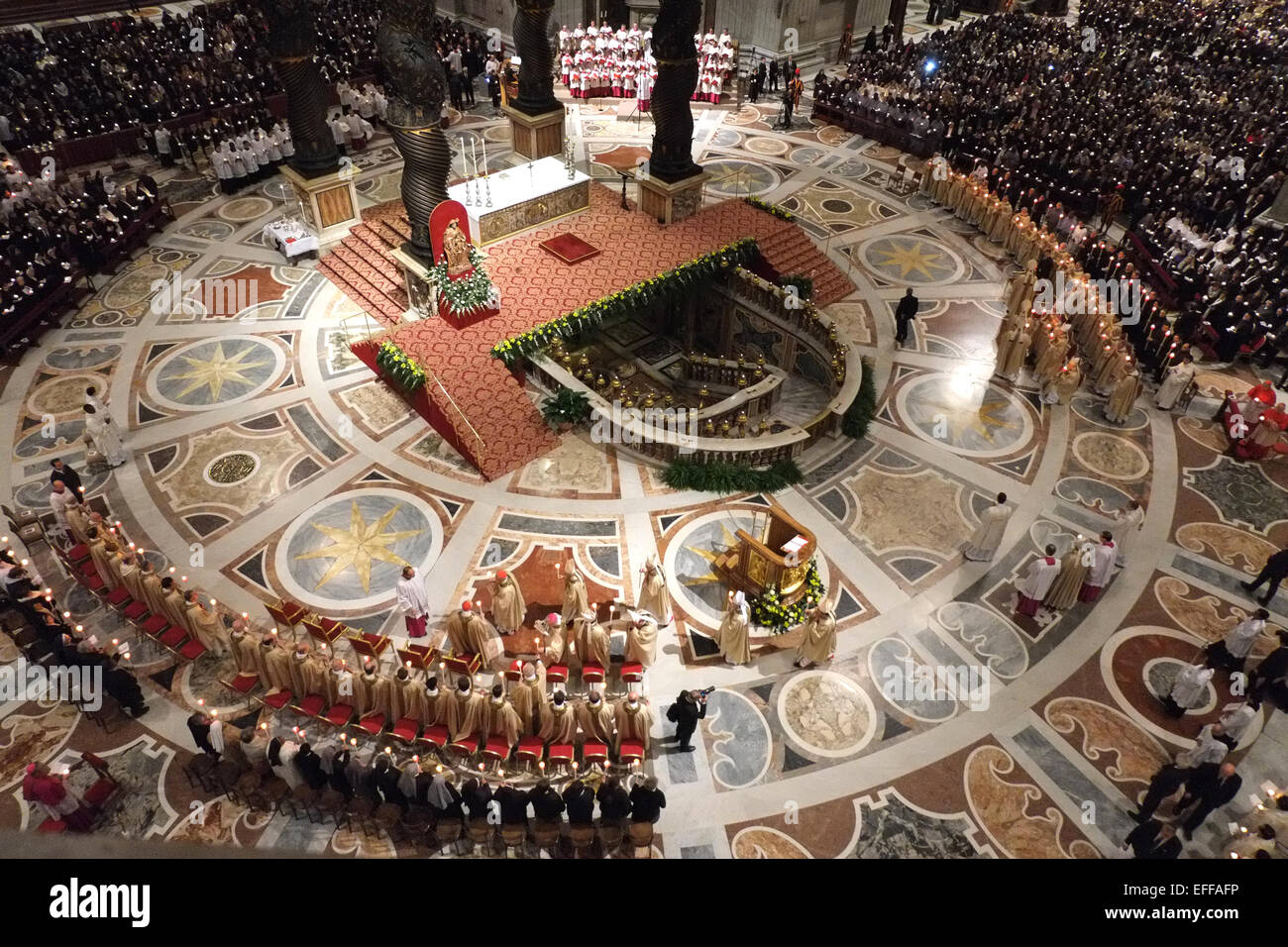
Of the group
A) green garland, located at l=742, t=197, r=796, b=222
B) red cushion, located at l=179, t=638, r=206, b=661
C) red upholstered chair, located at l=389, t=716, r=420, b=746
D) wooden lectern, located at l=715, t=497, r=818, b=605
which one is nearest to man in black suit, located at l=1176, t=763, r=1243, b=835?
wooden lectern, located at l=715, t=497, r=818, b=605

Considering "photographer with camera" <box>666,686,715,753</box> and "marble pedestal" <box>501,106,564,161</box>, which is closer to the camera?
"photographer with camera" <box>666,686,715,753</box>

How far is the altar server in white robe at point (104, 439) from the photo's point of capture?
13195 millimetres

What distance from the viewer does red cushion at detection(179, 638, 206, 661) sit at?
35.6 ft

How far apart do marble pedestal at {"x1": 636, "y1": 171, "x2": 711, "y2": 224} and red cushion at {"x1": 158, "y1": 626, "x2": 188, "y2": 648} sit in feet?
44.1

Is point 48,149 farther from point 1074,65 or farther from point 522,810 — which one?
point 1074,65

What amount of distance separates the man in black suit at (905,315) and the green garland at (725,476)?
5.12 m

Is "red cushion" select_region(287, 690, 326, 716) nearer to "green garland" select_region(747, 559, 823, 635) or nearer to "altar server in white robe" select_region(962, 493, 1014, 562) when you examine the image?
"green garland" select_region(747, 559, 823, 635)

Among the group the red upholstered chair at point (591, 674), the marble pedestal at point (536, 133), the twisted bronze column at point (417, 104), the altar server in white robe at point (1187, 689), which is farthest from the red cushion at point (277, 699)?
the marble pedestal at point (536, 133)

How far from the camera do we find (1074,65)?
101 ft

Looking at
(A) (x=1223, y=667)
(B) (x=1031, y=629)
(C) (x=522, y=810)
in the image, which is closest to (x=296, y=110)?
(C) (x=522, y=810)

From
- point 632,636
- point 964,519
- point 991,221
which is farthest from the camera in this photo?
point 991,221

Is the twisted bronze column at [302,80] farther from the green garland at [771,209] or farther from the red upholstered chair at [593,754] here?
the red upholstered chair at [593,754]

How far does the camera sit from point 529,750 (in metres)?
9.80

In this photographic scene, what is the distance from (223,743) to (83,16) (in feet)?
116
